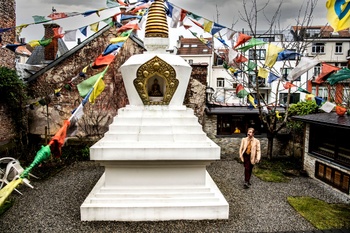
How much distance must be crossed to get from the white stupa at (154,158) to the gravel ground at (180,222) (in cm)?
23

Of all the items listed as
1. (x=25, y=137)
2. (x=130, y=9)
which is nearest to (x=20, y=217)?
(x=130, y=9)

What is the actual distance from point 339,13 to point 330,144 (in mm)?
5674

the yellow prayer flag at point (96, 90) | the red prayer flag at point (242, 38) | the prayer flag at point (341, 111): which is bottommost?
the prayer flag at point (341, 111)

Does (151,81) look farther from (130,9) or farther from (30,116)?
(30,116)

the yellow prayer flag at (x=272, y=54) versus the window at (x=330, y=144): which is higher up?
the yellow prayer flag at (x=272, y=54)

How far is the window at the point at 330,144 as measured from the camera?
6930 millimetres

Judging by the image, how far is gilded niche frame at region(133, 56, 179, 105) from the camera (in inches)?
213

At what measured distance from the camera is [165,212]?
477 centimetres

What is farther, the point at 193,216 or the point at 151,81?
the point at 151,81

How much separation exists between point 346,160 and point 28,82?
1084 cm

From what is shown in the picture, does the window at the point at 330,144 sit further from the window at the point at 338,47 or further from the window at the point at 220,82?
the window at the point at 338,47

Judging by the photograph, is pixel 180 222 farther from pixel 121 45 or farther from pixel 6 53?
pixel 6 53

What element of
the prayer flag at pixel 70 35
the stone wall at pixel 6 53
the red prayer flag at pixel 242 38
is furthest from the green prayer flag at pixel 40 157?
the stone wall at pixel 6 53

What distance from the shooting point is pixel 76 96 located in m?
10.7
